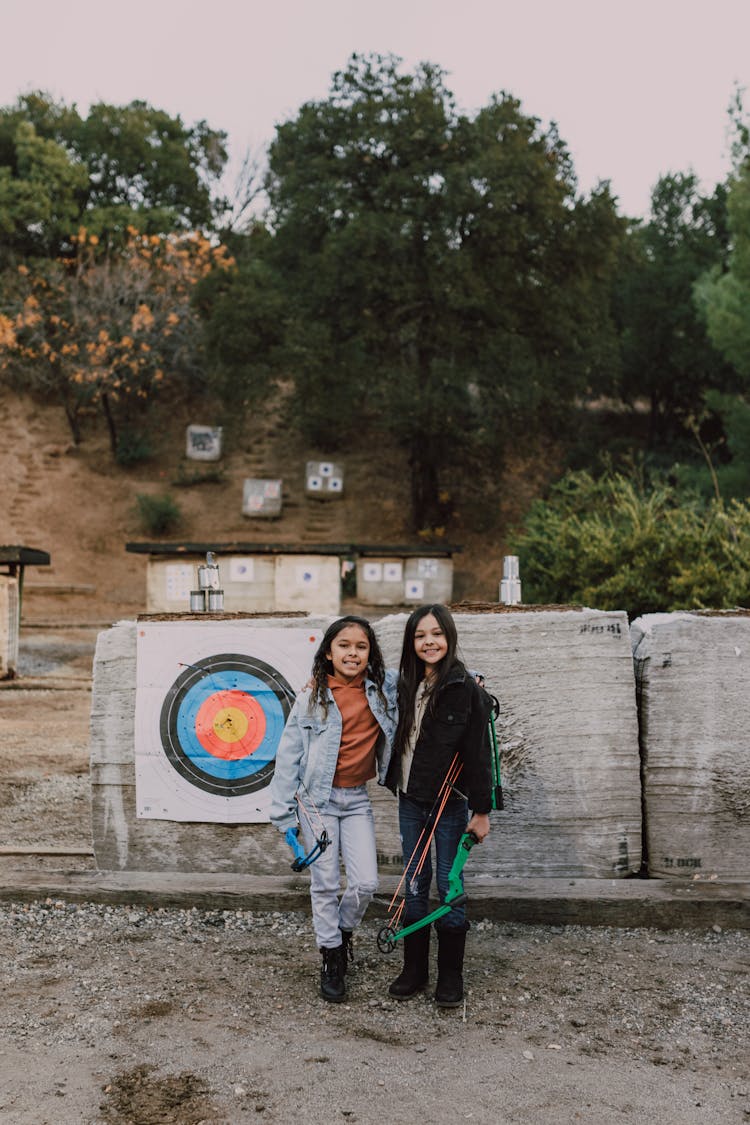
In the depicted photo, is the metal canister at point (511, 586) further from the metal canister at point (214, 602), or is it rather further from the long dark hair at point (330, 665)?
the metal canister at point (214, 602)

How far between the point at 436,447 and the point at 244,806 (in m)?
18.5

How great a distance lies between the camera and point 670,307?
79.3 feet

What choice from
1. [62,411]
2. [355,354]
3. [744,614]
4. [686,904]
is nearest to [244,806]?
[686,904]

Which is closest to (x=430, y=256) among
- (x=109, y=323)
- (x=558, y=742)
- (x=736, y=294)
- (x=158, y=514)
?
(x=736, y=294)

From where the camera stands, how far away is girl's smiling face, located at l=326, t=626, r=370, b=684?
12.0 ft

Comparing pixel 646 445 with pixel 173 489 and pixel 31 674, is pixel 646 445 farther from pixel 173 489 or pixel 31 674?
pixel 31 674

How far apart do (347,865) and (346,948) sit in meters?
0.29

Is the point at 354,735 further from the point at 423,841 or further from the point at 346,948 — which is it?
the point at 346,948

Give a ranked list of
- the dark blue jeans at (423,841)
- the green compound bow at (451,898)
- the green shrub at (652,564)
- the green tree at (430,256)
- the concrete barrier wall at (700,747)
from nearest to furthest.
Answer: the green compound bow at (451,898), the dark blue jeans at (423,841), the concrete barrier wall at (700,747), the green shrub at (652,564), the green tree at (430,256)

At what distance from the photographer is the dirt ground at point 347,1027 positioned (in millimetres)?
2766

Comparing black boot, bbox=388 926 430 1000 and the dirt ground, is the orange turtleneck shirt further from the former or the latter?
the dirt ground

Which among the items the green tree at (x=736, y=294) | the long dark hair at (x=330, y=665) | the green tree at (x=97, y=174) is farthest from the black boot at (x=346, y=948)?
the green tree at (x=97, y=174)

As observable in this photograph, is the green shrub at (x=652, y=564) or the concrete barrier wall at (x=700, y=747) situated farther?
the green shrub at (x=652, y=564)

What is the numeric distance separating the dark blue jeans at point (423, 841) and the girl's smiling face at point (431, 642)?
484mm
